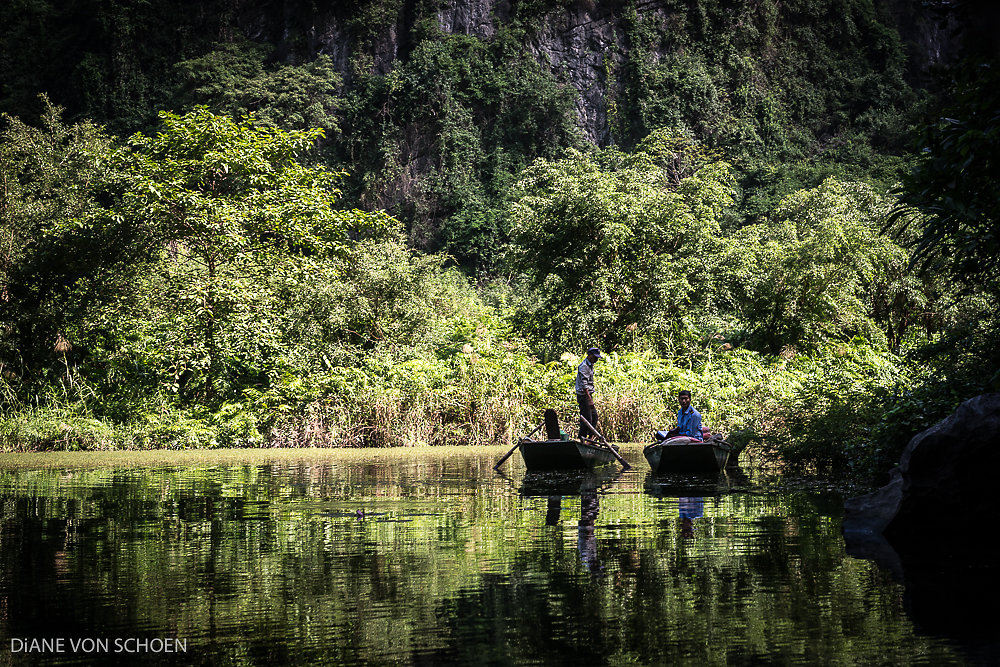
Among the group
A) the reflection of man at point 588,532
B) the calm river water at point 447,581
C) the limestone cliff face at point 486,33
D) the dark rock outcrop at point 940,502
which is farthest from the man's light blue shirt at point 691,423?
the limestone cliff face at point 486,33

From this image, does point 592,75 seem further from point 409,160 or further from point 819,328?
point 819,328

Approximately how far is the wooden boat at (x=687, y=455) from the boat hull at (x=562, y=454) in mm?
1096

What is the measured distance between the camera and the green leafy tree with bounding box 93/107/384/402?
910 inches

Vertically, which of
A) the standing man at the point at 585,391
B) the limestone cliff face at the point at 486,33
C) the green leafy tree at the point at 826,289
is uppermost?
the limestone cliff face at the point at 486,33

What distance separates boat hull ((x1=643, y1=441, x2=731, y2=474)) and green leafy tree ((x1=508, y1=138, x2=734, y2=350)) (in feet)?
42.2

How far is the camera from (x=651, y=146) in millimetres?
47188

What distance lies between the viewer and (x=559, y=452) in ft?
45.7

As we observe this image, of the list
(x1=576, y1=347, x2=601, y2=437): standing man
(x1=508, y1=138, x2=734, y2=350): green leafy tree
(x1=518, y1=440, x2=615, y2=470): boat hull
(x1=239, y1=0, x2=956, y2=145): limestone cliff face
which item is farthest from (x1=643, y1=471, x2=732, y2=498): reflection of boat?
(x1=239, y1=0, x2=956, y2=145): limestone cliff face

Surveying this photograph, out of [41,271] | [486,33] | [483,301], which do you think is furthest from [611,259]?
[486,33]

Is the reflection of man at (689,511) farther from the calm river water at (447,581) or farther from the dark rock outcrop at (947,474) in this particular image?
the dark rock outcrop at (947,474)

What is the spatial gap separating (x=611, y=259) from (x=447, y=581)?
2171 cm

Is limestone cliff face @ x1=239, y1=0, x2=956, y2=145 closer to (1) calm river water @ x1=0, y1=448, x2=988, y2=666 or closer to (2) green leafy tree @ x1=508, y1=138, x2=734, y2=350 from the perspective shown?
(2) green leafy tree @ x1=508, y1=138, x2=734, y2=350

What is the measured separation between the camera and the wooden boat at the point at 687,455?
12.6 m

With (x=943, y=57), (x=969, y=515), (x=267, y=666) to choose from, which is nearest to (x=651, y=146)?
(x=943, y=57)
